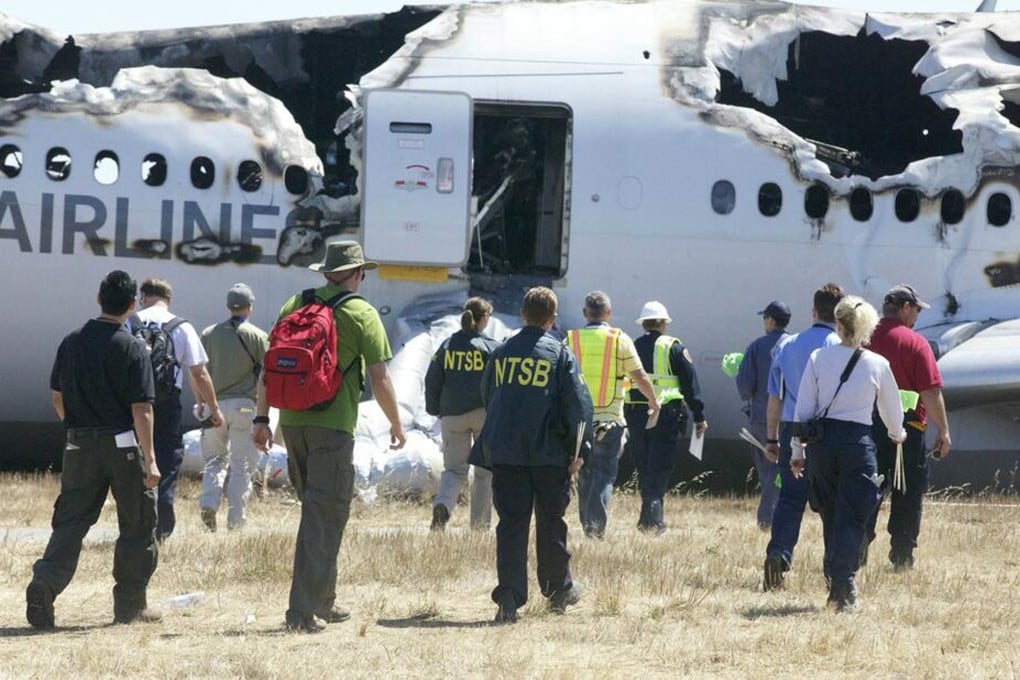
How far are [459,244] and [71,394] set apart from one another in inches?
341

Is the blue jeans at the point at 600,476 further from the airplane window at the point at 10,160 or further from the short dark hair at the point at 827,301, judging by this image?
the airplane window at the point at 10,160

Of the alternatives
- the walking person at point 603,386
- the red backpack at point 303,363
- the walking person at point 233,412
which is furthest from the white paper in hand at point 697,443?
the red backpack at point 303,363

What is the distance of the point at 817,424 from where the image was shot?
33.6ft

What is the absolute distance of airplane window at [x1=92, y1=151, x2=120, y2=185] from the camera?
700 inches

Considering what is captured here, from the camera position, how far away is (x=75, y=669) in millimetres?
8234

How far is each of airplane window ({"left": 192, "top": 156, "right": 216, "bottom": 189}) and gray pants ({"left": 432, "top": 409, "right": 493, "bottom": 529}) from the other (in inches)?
211

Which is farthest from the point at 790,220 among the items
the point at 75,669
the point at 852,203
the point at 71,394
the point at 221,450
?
the point at 75,669

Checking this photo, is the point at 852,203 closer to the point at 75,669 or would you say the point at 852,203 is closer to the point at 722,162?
the point at 722,162

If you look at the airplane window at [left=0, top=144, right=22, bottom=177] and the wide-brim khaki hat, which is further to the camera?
the airplane window at [left=0, top=144, right=22, bottom=177]

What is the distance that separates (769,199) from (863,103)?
11.7 feet

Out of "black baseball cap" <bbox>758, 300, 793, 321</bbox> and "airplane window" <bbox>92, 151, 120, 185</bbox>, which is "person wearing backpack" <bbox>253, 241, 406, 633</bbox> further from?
"airplane window" <bbox>92, 151, 120, 185</bbox>

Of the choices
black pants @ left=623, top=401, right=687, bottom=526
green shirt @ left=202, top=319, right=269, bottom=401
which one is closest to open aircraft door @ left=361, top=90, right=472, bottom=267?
black pants @ left=623, top=401, right=687, bottom=526

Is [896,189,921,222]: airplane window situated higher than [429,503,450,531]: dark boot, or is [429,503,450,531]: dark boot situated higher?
[896,189,921,222]: airplane window

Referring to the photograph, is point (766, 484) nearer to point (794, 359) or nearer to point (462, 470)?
point (462, 470)
